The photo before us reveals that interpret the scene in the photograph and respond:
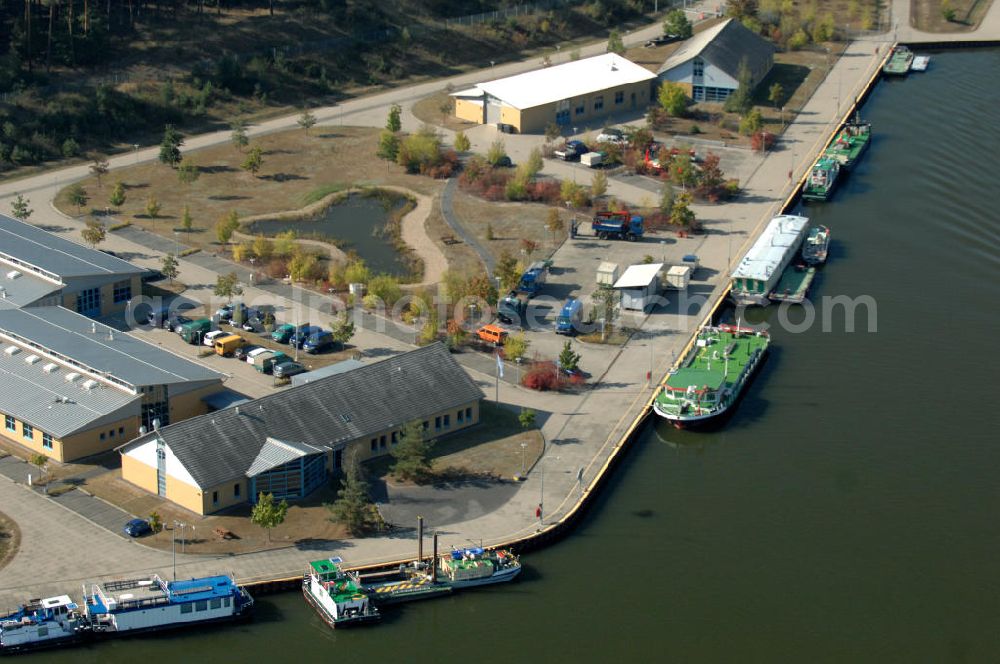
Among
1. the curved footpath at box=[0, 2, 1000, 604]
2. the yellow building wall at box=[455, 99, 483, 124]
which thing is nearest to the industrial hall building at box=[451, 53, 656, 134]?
the yellow building wall at box=[455, 99, 483, 124]

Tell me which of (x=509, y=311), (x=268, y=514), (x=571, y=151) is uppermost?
(x=571, y=151)

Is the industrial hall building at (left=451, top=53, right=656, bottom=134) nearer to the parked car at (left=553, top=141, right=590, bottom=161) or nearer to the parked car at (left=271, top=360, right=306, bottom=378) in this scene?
the parked car at (left=553, top=141, right=590, bottom=161)

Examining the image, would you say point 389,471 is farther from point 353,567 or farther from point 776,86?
point 776,86

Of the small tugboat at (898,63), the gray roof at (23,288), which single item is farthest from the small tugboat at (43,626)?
the small tugboat at (898,63)

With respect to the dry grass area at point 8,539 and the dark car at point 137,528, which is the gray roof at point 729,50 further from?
the dry grass area at point 8,539

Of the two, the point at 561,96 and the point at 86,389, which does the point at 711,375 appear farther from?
the point at 561,96

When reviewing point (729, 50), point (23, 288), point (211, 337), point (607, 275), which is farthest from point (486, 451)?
point (729, 50)
